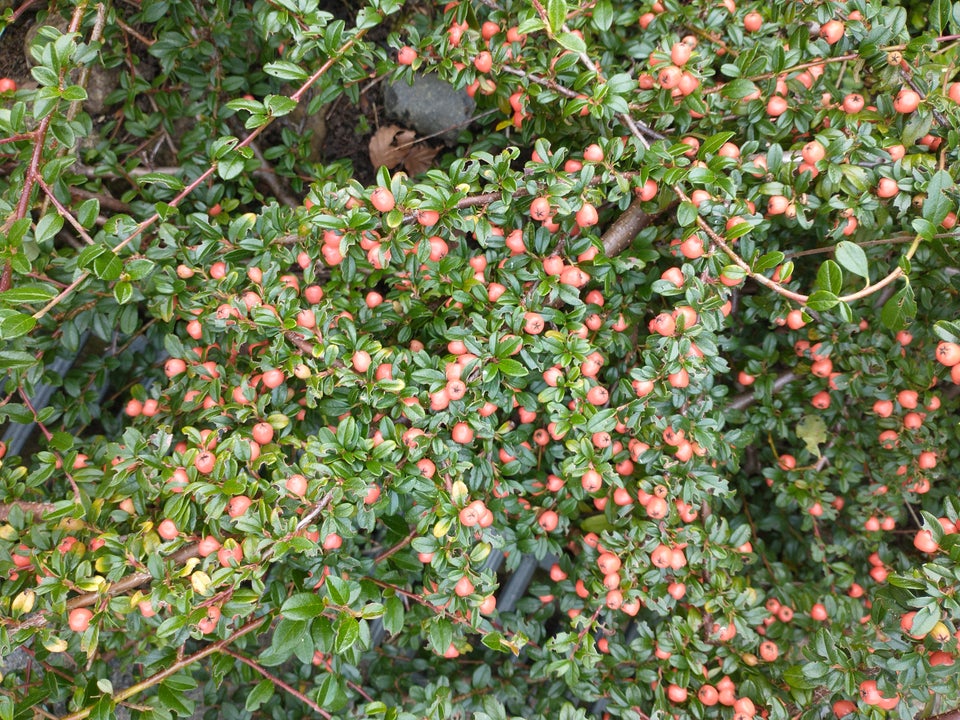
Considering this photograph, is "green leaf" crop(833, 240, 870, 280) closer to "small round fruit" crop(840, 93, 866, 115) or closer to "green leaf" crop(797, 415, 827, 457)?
"small round fruit" crop(840, 93, 866, 115)

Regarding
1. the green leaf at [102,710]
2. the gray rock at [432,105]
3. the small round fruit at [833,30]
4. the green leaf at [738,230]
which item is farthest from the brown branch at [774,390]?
the green leaf at [102,710]

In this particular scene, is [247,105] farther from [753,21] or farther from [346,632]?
[753,21]

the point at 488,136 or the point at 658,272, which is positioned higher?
the point at 488,136

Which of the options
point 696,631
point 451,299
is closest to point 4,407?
point 451,299

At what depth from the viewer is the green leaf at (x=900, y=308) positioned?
1885 mm

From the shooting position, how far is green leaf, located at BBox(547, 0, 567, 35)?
5.65 ft

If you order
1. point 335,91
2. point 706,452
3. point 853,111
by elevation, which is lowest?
point 706,452

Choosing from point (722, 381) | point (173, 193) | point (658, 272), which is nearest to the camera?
point (658, 272)

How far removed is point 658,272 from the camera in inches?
88.8

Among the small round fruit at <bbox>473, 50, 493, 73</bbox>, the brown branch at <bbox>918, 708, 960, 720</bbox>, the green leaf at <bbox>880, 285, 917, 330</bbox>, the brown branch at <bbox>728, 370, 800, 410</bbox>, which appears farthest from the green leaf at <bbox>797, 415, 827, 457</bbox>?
the small round fruit at <bbox>473, 50, 493, 73</bbox>

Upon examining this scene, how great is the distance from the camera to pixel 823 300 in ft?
5.59

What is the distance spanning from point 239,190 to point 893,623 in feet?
9.39

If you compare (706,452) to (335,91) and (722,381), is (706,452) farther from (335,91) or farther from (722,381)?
(335,91)

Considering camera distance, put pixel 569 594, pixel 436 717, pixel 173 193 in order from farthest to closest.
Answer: pixel 173 193 → pixel 569 594 → pixel 436 717
